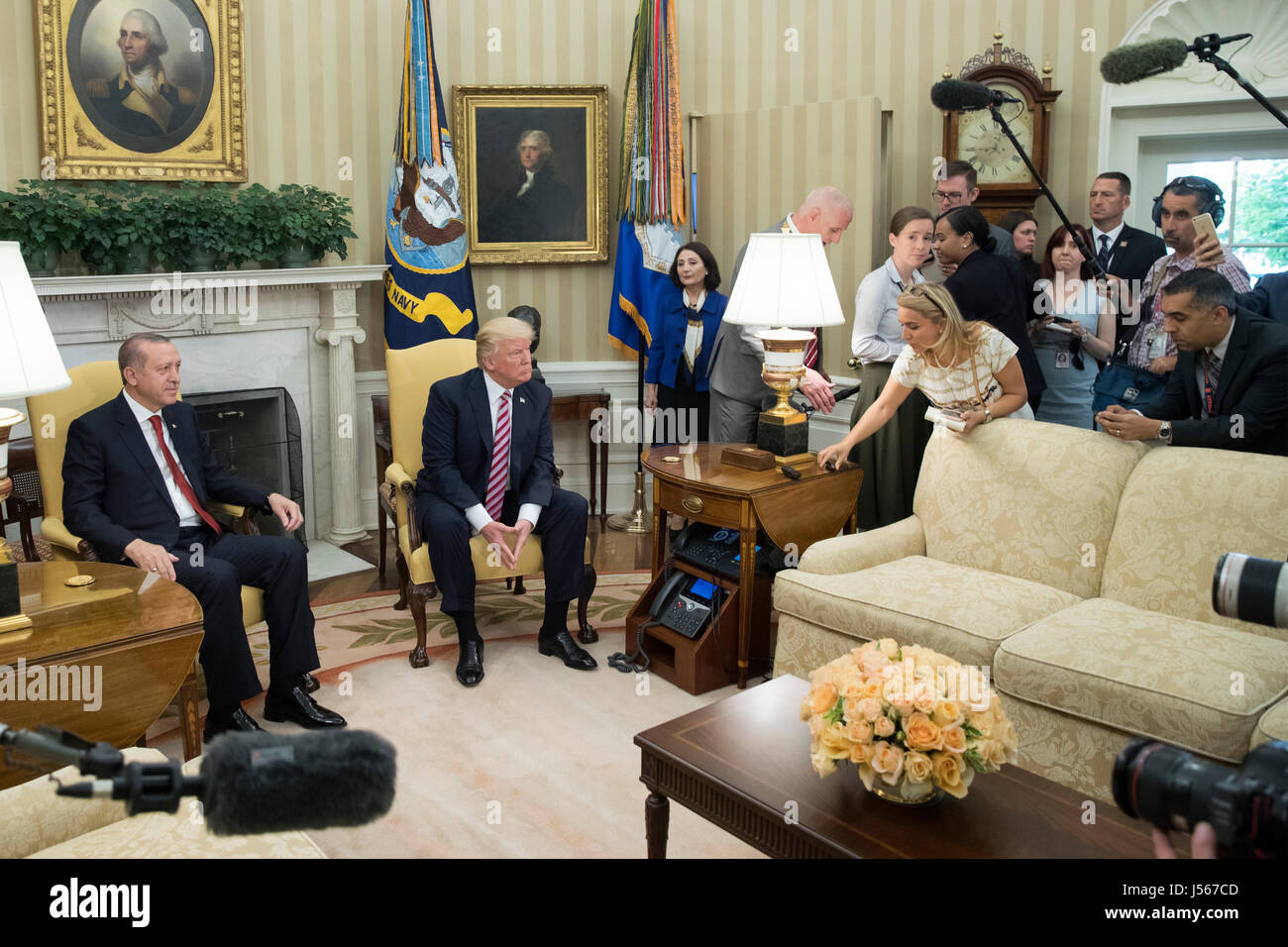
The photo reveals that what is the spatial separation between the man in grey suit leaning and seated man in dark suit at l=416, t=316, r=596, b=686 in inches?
39.5

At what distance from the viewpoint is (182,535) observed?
3732 millimetres

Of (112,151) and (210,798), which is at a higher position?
(112,151)

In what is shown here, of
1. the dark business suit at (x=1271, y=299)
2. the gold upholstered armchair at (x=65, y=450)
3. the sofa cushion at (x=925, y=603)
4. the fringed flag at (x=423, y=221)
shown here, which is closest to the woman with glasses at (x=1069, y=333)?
the dark business suit at (x=1271, y=299)

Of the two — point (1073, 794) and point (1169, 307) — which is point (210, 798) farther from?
point (1169, 307)

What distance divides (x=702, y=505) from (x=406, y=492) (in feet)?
3.91

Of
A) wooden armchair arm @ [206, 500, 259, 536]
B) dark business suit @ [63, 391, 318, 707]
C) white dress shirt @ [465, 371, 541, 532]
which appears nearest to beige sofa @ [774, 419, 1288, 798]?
white dress shirt @ [465, 371, 541, 532]

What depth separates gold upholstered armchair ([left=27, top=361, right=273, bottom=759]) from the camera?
3574 millimetres

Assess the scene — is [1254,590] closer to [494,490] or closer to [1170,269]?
[494,490]

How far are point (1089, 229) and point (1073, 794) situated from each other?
364 cm

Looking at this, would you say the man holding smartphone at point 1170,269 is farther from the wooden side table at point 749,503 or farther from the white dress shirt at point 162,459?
the white dress shirt at point 162,459

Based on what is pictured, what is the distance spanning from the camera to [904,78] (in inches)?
235

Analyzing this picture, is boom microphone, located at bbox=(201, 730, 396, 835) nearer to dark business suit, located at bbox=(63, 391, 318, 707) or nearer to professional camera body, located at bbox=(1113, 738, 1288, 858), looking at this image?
professional camera body, located at bbox=(1113, 738, 1288, 858)

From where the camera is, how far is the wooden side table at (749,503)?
393cm
